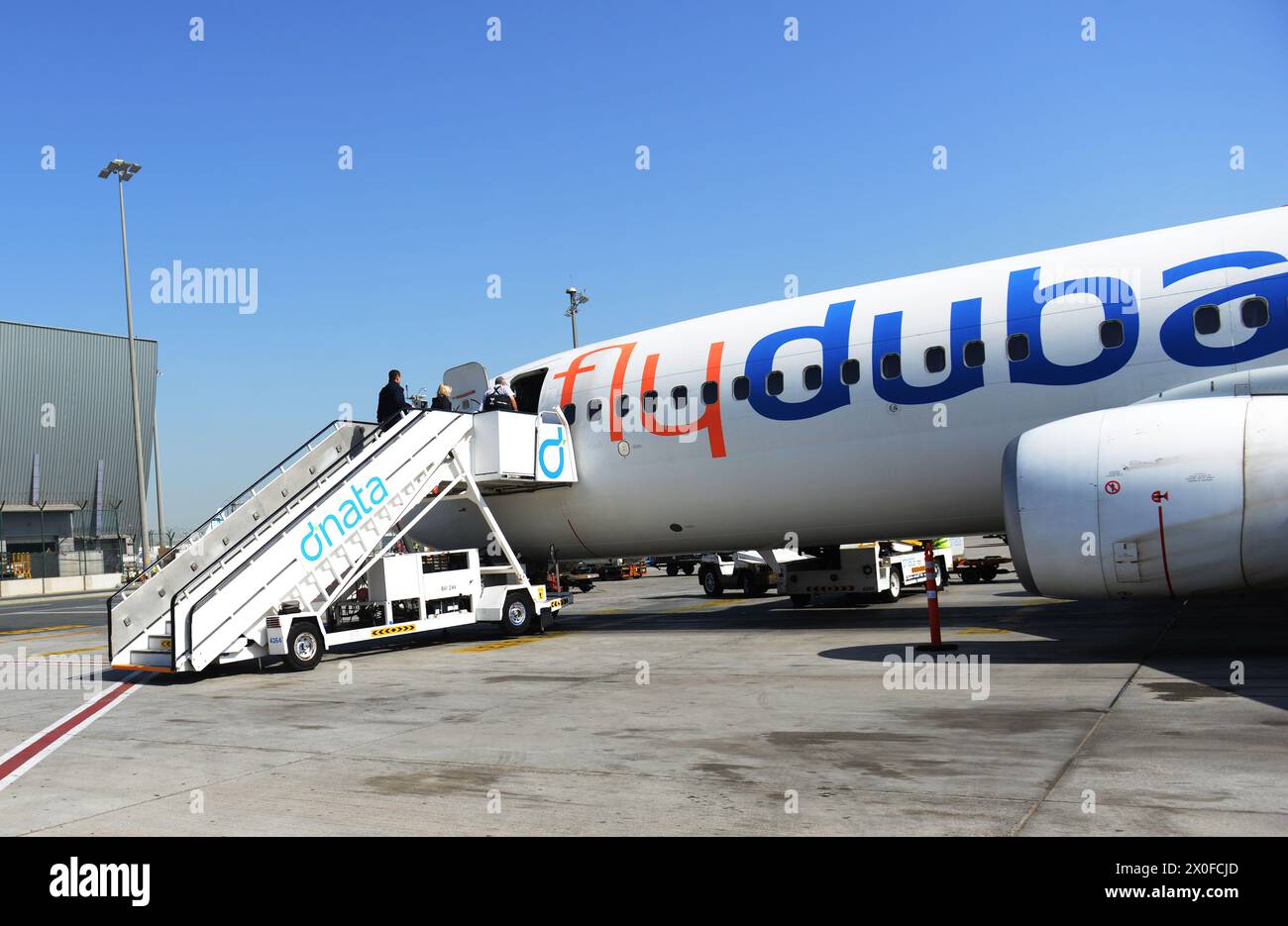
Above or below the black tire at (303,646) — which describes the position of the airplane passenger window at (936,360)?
above

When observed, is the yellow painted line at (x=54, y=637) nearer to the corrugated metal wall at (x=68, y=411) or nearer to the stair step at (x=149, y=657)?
the stair step at (x=149, y=657)

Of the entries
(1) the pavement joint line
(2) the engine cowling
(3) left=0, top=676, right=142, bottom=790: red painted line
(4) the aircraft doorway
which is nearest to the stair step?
(3) left=0, top=676, right=142, bottom=790: red painted line

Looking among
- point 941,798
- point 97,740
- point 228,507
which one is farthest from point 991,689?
point 228,507

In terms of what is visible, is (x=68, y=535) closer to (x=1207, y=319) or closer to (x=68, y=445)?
(x=68, y=445)

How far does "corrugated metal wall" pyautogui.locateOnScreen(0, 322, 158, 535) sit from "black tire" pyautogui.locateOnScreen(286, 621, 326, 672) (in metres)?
63.1

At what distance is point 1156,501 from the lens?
33.4 feet

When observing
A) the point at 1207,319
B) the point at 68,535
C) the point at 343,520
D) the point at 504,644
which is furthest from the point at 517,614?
the point at 68,535

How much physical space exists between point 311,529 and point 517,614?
447cm

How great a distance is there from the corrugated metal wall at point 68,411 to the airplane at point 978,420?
62507 millimetres

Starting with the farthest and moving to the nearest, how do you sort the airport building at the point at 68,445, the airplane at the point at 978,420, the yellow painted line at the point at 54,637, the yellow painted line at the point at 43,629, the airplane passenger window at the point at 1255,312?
1. the airport building at the point at 68,445
2. the yellow painted line at the point at 43,629
3. the yellow painted line at the point at 54,637
4. the airplane passenger window at the point at 1255,312
5. the airplane at the point at 978,420

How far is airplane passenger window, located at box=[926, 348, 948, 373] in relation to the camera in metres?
13.7

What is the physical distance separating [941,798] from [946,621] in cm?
1071

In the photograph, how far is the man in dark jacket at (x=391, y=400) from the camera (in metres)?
17.1

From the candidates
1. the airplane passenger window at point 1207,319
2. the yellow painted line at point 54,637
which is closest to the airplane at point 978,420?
the airplane passenger window at point 1207,319
